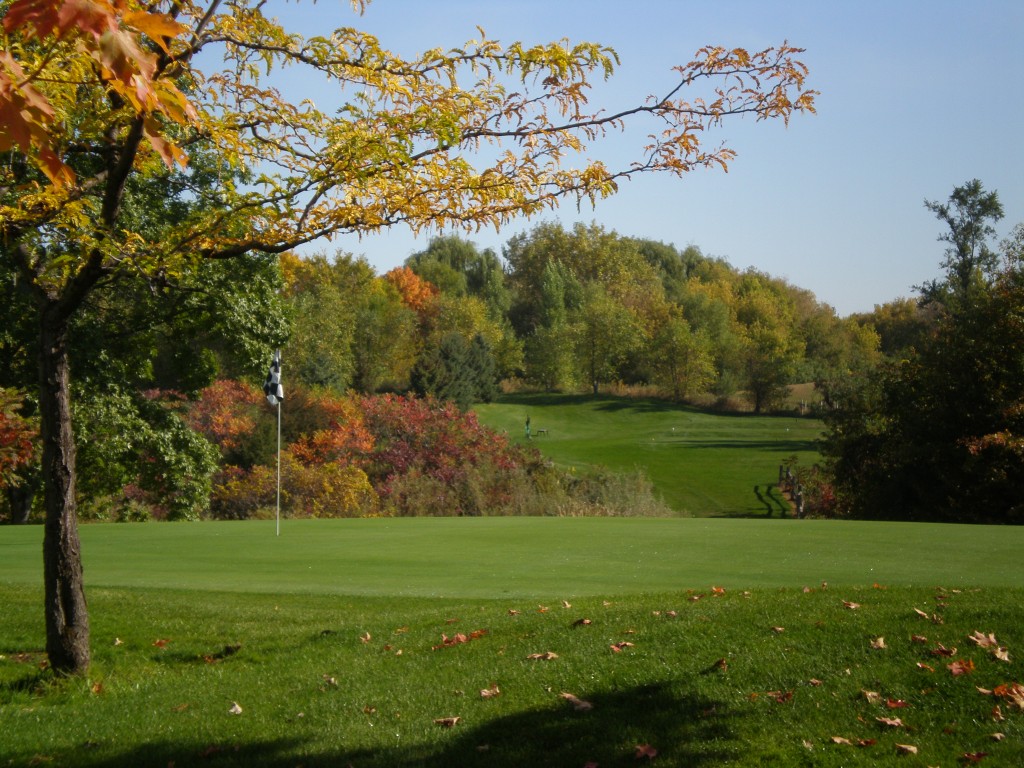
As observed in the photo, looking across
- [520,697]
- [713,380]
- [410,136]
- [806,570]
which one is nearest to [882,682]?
[520,697]

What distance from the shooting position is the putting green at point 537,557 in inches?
419

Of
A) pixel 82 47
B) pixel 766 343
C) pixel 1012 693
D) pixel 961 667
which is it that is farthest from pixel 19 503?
pixel 766 343

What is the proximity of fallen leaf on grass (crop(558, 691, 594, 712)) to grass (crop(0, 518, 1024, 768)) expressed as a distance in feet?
0.11

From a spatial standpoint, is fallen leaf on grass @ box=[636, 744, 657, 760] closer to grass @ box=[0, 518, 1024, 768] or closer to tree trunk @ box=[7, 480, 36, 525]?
grass @ box=[0, 518, 1024, 768]

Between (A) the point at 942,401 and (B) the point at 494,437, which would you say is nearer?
(A) the point at 942,401

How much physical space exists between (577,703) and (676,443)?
199 feet

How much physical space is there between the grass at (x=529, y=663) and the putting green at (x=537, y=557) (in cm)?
9

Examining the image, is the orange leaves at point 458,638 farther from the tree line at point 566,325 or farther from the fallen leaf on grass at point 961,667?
the tree line at point 566,325

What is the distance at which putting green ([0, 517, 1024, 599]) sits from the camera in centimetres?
1064

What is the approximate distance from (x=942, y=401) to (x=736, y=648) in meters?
25.6

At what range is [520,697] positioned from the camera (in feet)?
19.6

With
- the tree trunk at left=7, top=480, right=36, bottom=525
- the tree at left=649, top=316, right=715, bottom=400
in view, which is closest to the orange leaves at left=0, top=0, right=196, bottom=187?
the tree trunk at left=7, top=480, right=36, bottom=525

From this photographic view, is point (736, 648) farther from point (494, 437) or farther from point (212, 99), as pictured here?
point (494, 437)

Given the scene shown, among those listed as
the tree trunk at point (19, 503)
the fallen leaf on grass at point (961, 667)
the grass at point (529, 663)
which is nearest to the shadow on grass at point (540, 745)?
the grass at point (529, 663)
